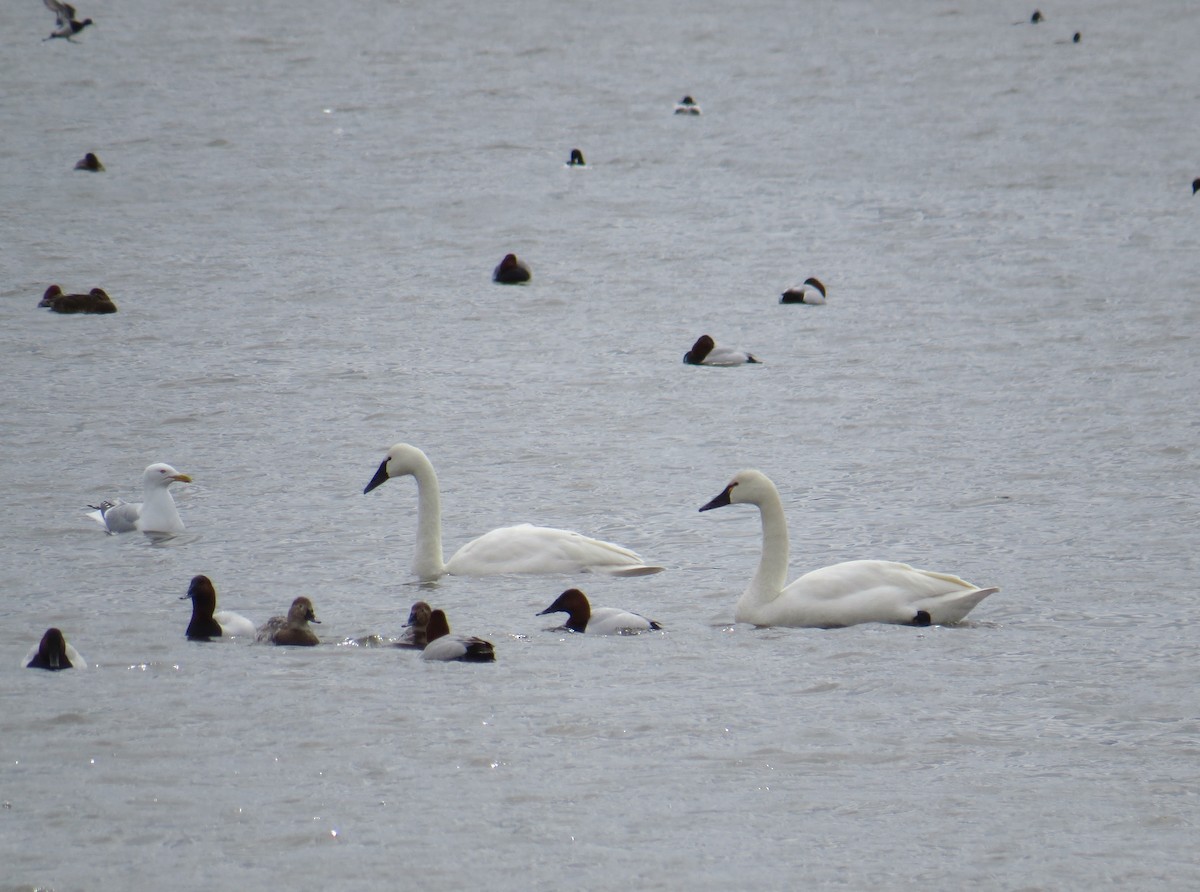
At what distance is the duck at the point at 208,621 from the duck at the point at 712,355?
8.85 meters

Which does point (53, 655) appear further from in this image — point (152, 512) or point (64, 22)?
point (64, 22)

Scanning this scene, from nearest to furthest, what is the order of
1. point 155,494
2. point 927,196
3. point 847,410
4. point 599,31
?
1. point 155,494
2. point 847,410
3. point 927,196
4. point 599,31

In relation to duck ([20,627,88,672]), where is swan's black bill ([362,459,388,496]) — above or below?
above

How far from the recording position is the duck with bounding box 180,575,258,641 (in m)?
9.53

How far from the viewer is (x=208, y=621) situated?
9.58 meters

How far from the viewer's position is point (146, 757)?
7.83 metres

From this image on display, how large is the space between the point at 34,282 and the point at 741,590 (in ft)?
42.2

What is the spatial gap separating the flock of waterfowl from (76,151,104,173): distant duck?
18.4 metres

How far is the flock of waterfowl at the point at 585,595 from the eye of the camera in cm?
947

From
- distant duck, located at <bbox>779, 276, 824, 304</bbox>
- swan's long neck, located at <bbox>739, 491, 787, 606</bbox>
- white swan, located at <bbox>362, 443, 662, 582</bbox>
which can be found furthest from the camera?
distant duck, located at <bbox>779, 276, 824, 304</bbox>

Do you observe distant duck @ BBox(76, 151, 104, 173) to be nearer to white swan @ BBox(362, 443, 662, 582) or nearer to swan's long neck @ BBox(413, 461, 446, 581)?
swan's long neck @ BBox(413, 461, 446, 581)

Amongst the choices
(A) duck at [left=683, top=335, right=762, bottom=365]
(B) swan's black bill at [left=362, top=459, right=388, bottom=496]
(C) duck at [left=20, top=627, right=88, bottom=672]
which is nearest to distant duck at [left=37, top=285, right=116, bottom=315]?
(A) duck at [left=683, top=335, right=762, bottom=365]

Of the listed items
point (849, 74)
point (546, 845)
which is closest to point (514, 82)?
point (849, 74)

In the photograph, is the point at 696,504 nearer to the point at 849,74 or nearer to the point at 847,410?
the point at 847,410
